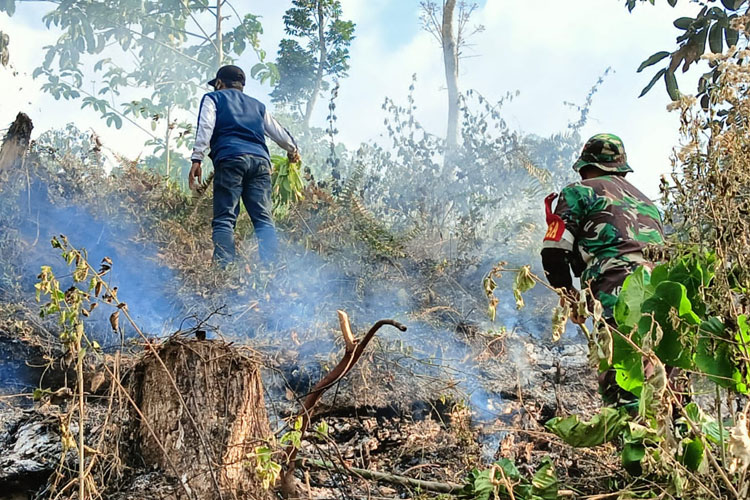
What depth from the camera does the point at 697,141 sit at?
167 cm

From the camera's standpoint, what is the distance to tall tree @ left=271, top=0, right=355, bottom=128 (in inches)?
408

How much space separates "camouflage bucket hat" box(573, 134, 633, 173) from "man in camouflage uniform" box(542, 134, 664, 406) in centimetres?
3

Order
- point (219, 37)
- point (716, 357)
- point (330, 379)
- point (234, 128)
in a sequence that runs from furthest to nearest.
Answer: point (219, 37) < point (234, 128) < point (330, 379) < point (716, 357)

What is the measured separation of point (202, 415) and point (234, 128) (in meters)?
3.07

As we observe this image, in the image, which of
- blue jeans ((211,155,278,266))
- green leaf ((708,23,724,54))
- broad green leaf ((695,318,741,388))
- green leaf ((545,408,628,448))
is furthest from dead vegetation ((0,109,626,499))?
green leaf ((708,23,724,54))

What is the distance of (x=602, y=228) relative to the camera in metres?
3.14

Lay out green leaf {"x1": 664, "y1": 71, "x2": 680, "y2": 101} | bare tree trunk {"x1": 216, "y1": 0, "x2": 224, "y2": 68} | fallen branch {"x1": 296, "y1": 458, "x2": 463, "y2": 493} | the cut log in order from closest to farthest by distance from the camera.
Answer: fallen branch {"x1": 296, "y1": 458, "x2": 463, "y2": 493} < green leaf {"x1": 664, "y1": 71, "x2": 680, "y2": 101} < the cut log < bare tree trunk {"x1": 216, "y1": 0, "x2": 224, "y2": 68}

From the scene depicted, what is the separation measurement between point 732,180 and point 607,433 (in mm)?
947

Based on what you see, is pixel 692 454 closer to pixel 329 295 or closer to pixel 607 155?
pixel 607 155

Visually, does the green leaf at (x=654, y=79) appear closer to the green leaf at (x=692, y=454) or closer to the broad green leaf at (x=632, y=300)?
the broad green leaf at (x=632, y=300)

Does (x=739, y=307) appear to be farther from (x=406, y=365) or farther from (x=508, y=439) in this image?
(x=406, y=365)

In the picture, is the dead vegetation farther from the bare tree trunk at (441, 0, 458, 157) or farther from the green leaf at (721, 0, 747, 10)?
the bare tree trunk at (441, 0, 458, 157)

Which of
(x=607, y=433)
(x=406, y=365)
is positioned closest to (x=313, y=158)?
(x=406, y=365)

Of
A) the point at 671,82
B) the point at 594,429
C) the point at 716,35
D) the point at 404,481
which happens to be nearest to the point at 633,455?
the point at 594,429
